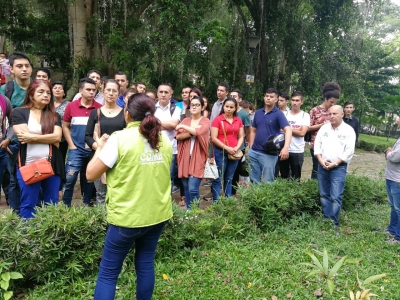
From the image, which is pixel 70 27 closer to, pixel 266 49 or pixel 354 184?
pixel 266 49

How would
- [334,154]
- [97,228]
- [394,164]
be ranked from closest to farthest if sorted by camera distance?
[97,228] → [394,164] → [334,154]

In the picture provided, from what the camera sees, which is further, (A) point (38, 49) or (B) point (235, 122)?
(A) point (38, 49)

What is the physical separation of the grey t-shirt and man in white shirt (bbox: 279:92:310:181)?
1334 millimetres

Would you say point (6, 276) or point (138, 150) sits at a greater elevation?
point (138, 150)

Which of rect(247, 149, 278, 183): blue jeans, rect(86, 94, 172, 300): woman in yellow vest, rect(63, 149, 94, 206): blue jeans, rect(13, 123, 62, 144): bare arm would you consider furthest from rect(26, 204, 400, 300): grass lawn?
rect(63, 149, 94, 206): blue jeans

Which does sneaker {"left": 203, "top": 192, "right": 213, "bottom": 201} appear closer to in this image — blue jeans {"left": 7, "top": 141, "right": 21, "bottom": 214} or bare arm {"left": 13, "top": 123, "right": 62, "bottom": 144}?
blue jeans {"left": 7, "top": 141, "right": 21, "bottom": 214}

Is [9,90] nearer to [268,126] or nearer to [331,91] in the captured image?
[268,126]

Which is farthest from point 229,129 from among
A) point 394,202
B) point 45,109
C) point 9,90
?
point 9,90

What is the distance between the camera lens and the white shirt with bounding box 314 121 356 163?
4223 millimetres

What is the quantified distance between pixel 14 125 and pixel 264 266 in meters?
2.67

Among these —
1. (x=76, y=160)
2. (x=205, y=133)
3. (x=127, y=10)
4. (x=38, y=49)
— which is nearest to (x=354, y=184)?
(x=205, y=133)

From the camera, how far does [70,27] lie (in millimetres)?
9508

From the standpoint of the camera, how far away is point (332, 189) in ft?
14.2

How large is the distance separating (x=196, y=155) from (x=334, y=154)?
5.55 feet
